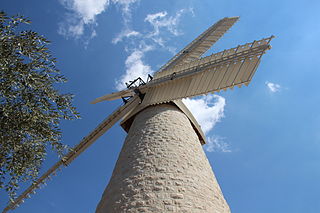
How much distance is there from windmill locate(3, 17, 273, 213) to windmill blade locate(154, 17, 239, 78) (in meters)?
2.27

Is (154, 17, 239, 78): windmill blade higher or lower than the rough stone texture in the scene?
higher

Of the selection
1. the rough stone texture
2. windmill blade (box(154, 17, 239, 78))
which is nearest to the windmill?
the rough stone texture

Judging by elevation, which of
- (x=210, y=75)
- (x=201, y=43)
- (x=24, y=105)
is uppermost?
(x=201, y=43)

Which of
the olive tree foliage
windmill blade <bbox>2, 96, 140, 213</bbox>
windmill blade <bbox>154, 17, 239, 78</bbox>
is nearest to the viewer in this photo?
the olive tree foliage

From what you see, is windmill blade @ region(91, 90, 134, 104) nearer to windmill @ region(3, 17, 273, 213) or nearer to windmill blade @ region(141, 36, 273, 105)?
windmill @ region(3, 17, 273, 213)

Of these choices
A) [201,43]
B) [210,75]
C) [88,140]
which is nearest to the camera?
Answer: [210,75]

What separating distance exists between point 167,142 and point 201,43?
314 inches

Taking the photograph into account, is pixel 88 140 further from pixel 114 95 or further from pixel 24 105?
pixel 24 105

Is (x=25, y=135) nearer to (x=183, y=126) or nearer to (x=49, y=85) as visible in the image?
(x=49, y=85)

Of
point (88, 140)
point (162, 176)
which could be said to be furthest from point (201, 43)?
point (162, 176)

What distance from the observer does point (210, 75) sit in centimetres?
793

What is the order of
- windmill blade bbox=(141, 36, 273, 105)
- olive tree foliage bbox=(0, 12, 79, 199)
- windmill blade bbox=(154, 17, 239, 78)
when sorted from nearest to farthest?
olive tree foliage bbox=(0, 12, 79, 199) < windmill blade bbox=(141, 36, 273, 105) < windmill blade bbox=(154, 17, 239, 78)

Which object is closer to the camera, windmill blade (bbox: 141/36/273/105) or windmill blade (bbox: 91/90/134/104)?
windmill blade (bbox: 141/36/273/105)

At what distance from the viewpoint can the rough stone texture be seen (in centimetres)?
496
